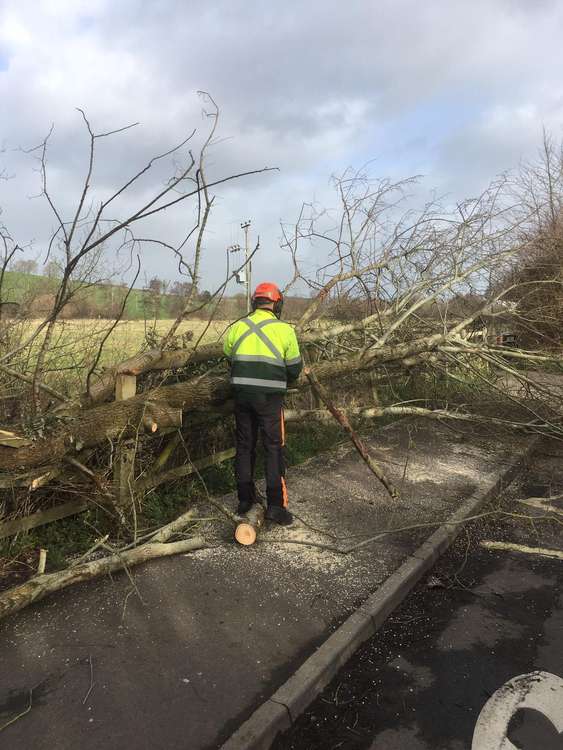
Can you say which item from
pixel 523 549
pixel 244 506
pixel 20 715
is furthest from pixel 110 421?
pixel 523 549

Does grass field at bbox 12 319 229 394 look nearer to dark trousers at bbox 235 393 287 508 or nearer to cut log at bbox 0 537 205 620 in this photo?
dark trousers at bbox 235 393 287 508

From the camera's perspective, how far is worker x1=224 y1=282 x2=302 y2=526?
4.41 metres

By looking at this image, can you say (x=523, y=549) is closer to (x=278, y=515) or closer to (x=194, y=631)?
(x=278, y=515)

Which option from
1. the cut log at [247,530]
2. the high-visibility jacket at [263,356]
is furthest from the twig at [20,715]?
the high-visibility jacket at [263,356]

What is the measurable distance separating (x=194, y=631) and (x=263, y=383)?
1.94 meters

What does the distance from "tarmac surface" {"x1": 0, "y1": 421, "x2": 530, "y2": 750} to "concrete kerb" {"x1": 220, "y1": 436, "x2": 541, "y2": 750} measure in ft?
0.24

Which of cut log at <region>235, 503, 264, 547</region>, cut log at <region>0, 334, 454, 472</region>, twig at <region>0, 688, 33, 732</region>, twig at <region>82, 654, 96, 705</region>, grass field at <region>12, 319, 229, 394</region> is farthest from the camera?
grass field at <region>12, 319, 229, 394</region>

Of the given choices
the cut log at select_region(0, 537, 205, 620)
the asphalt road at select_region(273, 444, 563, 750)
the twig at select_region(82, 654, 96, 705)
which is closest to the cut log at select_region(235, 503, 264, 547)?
the cut log at select_region(0, 537, 205, 620)

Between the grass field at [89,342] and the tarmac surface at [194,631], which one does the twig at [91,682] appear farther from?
the grass field at [89,342]

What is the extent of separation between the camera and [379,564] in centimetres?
410

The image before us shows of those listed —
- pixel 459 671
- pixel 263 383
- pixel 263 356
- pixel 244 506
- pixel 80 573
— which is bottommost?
pixel 459 671

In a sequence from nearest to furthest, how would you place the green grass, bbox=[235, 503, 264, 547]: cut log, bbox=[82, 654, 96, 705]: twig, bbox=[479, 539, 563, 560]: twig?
bbox=[82, 654, 96, 705]: twig, bbox=[235, 503, 264, 547]: cut log, bbox=[479, 539, 563, 560]: twig, the green grass

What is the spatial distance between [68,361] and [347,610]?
12.9 feet

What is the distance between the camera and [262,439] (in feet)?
15.1
